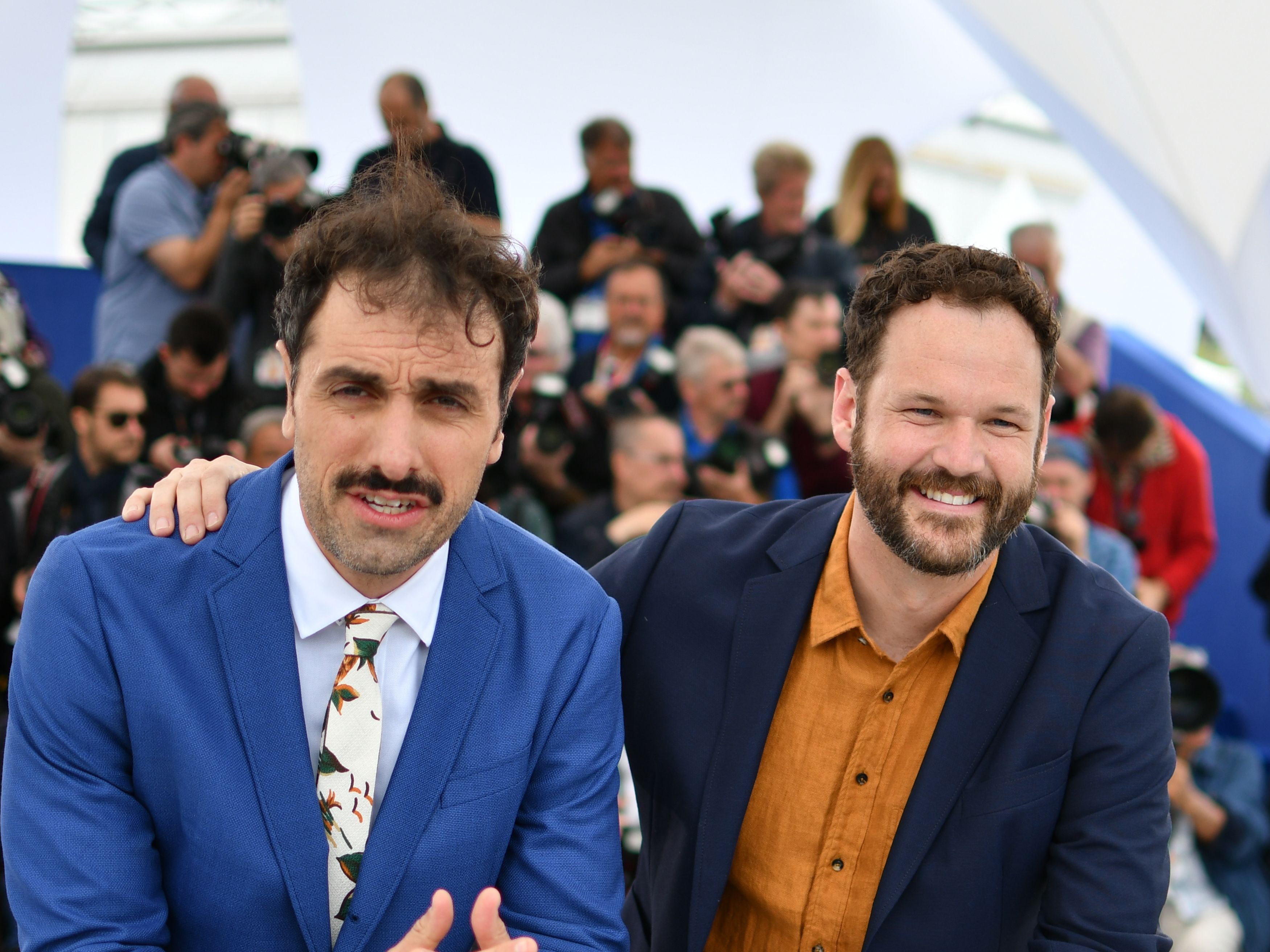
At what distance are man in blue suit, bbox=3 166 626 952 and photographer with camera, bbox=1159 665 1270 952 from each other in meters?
3.37

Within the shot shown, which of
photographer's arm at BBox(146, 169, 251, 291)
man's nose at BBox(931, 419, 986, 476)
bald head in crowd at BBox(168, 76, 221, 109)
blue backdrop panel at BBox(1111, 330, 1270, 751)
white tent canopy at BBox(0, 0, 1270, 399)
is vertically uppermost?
white tent canopy at BBox(0, 0, 1270, 399)

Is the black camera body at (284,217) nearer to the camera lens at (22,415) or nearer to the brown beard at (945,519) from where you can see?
the camera lens at (22,415)

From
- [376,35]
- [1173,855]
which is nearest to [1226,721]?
[1173,855]

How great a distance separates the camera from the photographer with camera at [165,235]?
4.49 metres

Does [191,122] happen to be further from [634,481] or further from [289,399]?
[289,399]

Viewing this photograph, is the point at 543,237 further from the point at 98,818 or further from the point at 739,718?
the point at 98,818

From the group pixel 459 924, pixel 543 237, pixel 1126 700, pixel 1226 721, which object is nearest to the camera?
pixel 459 924

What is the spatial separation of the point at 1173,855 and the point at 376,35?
21.4 ft

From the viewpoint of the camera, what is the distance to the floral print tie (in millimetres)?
1567

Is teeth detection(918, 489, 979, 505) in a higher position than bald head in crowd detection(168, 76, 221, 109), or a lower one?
lower

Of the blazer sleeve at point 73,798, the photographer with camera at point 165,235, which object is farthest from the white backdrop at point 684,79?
the blazer sleeve at point 73,798

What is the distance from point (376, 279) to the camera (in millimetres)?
1570

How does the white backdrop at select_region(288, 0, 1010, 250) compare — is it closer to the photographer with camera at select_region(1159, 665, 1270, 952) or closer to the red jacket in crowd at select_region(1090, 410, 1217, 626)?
the red jacket in crowd at select_region(1090, 410, 1217, 626)

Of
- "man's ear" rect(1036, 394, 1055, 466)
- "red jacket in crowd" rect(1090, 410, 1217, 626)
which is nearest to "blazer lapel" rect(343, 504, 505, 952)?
"man's ear" rect(1036, 394, 1055, 466)
